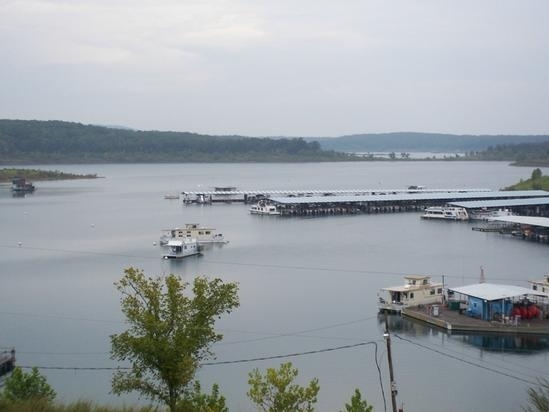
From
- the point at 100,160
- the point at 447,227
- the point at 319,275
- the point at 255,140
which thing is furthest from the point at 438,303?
the point at 255,140

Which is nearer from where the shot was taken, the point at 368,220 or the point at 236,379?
the point at 236,379

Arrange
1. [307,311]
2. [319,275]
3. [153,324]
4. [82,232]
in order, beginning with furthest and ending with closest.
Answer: [82,232] < [319,275] < [307,311] < [153,324]

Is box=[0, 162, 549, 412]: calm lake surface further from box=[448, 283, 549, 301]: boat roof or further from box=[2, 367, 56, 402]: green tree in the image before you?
box=[2, 367, 56, 402]: green tree

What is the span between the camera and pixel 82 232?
1434 cm

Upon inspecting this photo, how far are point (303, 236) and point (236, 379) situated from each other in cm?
766

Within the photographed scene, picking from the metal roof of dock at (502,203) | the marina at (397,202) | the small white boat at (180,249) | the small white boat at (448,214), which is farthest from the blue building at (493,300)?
the metal roof of dock at (502,203)

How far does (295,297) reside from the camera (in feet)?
26.8

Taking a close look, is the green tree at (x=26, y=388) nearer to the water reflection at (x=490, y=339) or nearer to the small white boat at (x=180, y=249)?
the water reflection at (x=490, y=339)

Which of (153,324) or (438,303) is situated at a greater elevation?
(153,324)

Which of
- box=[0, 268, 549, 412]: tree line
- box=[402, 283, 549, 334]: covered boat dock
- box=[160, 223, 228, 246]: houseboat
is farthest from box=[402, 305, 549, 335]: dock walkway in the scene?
box=[160, 223, 228, 246]: houseboat

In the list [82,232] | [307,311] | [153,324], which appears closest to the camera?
[153,324]

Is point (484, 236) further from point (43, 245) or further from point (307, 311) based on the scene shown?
point (43, 245)

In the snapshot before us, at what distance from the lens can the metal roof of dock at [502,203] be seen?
53.9 ft

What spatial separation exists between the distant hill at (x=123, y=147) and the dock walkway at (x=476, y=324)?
38024 mm
